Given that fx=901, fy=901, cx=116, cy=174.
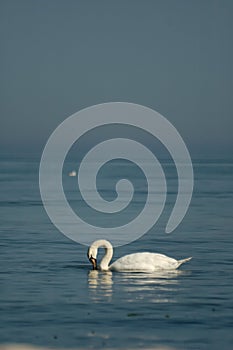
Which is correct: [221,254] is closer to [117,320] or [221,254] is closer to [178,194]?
[117,320]

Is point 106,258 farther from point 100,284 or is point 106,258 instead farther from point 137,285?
point 137,285

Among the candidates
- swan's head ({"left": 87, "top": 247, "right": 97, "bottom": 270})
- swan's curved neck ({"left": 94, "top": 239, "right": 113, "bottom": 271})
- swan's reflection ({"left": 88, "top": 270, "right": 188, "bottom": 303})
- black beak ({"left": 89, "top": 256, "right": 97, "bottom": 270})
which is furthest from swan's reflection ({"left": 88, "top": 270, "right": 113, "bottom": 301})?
swan's head ({"left": 87, "top": 247, "right": 97, "bottom": 270})

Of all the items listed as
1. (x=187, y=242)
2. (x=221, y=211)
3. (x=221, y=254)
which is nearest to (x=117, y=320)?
(x=221, y=254)

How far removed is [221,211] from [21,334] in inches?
1343

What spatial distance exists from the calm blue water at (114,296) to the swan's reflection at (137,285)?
0.09 ft

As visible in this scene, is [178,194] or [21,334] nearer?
[21,334]

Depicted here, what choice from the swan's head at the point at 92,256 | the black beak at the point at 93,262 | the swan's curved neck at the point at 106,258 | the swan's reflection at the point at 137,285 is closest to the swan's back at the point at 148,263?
the swan's reflection at the point at 137,285

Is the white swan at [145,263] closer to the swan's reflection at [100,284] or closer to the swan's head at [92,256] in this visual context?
the swan's reflection at [100,284]

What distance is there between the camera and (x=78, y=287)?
2609 centimetres

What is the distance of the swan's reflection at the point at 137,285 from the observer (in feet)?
81.0

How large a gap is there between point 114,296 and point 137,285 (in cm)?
196

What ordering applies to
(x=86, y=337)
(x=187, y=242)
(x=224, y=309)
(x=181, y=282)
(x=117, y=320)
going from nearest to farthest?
(x=86, y=337), (x=117, y=320), (x=224, y=309), (x=181, y=282), (x=187, y=242)

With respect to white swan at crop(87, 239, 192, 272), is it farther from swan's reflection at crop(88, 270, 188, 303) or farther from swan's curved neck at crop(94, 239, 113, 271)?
swan's reflection at crop(88, 270, 188, 303)

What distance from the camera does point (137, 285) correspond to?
26.6 m
